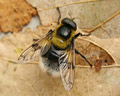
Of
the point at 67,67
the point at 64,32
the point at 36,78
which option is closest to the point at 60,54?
the point at 67,67

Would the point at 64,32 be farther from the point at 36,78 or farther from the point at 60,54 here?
the point at 36,78

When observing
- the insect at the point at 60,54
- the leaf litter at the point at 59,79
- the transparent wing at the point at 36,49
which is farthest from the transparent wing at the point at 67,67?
the transparent wing at the point at 36,49

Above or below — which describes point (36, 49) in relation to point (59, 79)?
above

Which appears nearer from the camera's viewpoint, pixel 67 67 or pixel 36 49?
pixel 67 67

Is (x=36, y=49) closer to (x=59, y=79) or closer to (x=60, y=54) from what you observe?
(x=60, y=54)

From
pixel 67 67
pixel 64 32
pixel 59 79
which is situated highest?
pixel 64 32

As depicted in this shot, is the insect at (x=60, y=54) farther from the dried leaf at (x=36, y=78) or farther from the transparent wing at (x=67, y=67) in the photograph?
the dried leaf at (x=36, y=78)
